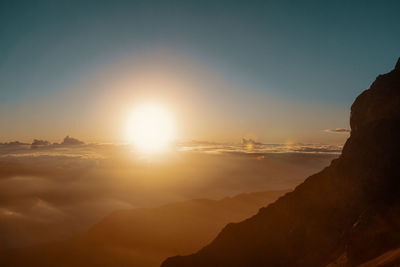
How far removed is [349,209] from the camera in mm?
30094

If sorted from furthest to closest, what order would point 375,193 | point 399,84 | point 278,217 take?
point 278,217
point 399,84
point 375,193

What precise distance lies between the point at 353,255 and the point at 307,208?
13.2 meters

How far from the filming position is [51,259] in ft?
534

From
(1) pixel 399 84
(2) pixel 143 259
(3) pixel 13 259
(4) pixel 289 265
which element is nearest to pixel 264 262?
(4) pixel 289 265

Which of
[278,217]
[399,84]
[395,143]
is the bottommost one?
[278,217]

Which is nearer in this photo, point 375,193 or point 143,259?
point 375,193

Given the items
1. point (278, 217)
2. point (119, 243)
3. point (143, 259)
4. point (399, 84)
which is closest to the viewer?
point (399, 84)

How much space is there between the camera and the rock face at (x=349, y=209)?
2345cm

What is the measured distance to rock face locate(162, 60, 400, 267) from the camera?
2345 cm

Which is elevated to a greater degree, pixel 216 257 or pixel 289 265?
pixel 289 265

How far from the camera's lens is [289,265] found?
3322 cm

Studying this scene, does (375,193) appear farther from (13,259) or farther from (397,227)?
(13,259)

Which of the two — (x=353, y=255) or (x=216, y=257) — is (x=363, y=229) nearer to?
(x=353, y=255)

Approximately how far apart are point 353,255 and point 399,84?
2347 centimetres
